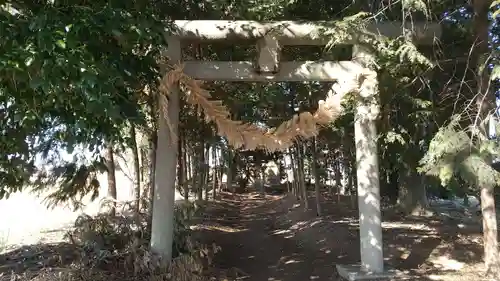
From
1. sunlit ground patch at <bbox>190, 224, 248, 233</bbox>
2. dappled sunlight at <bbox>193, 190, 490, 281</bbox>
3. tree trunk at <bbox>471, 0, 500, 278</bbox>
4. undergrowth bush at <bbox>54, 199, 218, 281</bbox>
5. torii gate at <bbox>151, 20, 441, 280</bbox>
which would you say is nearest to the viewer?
tree trunk at <bbox>471, 0, 500, 278</bbox>

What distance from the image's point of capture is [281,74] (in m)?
6.94

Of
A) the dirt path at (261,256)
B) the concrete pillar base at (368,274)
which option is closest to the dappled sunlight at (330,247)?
the dirt path at (261,256)

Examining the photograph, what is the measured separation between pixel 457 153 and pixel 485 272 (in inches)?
87.4

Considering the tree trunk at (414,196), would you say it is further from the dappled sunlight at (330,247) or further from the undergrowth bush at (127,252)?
the undergrowth bush at (127,252)

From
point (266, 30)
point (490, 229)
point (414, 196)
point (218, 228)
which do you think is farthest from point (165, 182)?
point (414, 196)

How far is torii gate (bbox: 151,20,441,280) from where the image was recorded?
22.2 ft

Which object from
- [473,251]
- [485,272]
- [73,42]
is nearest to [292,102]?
[473,251]

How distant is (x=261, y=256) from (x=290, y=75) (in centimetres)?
412

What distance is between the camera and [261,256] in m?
9.38

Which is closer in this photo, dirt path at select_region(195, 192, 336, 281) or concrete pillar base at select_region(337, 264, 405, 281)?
concrete pillar base at select_region(337, 264, 405, 281)

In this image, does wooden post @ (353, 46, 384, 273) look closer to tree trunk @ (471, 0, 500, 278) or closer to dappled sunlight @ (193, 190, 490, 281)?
dappled sunlight @ (193, 190, 490, 281)

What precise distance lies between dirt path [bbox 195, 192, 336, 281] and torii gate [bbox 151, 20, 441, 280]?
3.76 feet

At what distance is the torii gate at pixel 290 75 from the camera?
267 inches

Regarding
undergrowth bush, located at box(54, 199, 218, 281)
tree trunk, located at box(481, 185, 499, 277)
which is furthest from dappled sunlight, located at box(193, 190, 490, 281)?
undergrowth bush, located at box(54, 199, 218, 281)
